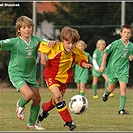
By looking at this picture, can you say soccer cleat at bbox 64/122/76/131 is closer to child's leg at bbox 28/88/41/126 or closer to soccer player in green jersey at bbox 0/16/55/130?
soccer player in green jersey at bbox 0/16/55/130

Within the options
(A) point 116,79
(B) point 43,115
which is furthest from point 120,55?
(B) point 43,115

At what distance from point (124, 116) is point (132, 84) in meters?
10.5

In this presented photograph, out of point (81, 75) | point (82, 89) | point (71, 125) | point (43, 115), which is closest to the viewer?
point (71, 125)

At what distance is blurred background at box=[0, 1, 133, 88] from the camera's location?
2042 centimetres

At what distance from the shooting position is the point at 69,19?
73.4 feet

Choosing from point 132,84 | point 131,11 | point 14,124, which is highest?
point 131,11

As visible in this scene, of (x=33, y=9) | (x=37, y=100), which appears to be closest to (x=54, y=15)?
(x=33, y=9)

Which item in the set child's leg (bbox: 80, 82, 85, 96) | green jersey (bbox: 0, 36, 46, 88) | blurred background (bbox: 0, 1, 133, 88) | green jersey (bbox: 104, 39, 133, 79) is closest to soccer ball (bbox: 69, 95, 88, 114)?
green jersey (bbox: 0, 36, 46, 88)

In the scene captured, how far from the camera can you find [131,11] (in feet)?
71.6

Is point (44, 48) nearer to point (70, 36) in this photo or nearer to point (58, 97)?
point (70, 36)

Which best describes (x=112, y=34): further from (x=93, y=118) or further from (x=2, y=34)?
(x=93, y=118)

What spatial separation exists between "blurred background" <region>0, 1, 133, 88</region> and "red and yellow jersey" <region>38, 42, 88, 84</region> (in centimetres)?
1201

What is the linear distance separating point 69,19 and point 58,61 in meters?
14.3

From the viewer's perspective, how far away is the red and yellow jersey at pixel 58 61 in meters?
8.20
